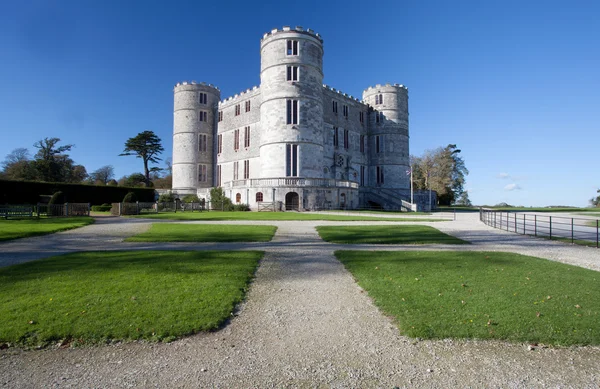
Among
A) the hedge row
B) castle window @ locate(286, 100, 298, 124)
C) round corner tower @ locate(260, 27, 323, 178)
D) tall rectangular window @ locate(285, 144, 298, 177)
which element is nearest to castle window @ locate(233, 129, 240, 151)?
round corner tower @ locate(260, 27, 323, 178)

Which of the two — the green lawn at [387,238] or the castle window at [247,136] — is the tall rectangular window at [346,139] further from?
the green lawn at [387,238]

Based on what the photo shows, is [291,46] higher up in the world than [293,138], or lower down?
higher up

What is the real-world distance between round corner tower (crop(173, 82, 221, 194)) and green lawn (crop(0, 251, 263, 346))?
42815 millimetres

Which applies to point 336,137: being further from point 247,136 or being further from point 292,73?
point 247,136

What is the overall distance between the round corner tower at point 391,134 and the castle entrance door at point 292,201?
59.9 ft

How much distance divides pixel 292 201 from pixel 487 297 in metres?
31.5

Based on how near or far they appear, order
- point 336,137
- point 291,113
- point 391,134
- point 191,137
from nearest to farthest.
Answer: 1. point 291,113
2. point 336,137
3. point 391,134
4. point 191,137

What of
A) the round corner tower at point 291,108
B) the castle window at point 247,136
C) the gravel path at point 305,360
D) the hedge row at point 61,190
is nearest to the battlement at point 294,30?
the round corner tower at point 291,108

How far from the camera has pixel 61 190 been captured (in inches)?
1547

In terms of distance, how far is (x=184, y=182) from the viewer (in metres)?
49.9

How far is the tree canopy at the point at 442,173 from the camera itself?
60.1 meters

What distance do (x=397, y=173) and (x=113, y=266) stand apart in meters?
46.2

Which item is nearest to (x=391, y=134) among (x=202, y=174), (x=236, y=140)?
(x=236, y=140)

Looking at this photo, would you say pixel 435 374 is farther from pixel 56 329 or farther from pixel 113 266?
pixel 113 266
